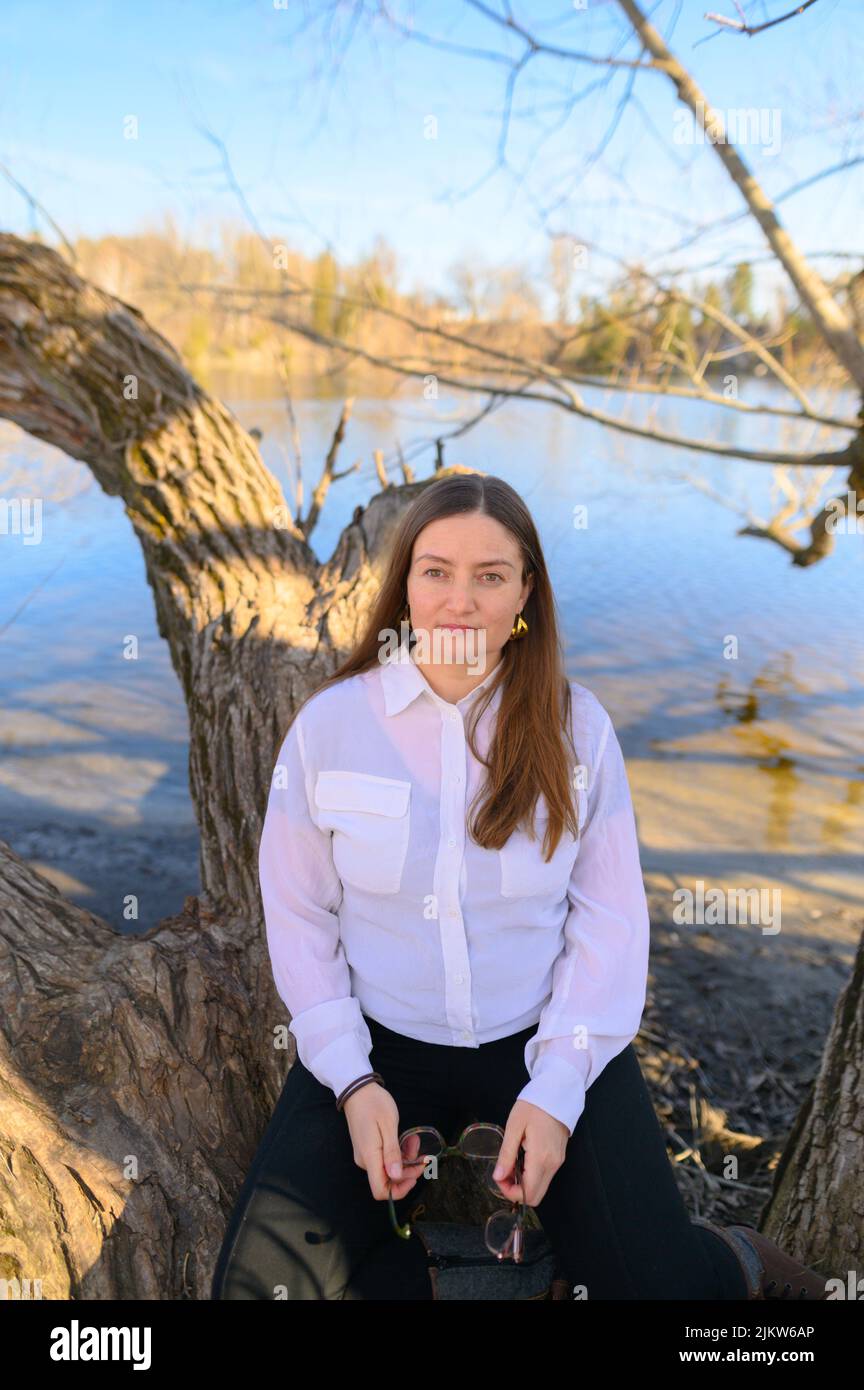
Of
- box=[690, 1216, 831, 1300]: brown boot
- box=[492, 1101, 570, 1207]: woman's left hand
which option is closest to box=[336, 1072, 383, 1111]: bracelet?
box=[492, 1101, 570, 1207]: woman's left hand

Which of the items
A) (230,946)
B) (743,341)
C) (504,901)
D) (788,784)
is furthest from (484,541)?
(788,784)

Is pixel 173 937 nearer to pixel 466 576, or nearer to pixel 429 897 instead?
pixel 429 897

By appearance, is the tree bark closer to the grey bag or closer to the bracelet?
the grey bag

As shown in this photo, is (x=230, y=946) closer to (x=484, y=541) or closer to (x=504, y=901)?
(x=504, y=901)

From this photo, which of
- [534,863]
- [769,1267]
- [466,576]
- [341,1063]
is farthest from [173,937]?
[769,1267]

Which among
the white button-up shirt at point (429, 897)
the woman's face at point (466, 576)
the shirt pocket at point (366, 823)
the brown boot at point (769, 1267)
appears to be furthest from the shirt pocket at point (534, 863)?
the brown boot at point (769, 1267)

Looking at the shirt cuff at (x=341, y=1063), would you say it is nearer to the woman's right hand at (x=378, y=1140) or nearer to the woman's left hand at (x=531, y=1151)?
the woman's right hand at (x=378, y=1140)

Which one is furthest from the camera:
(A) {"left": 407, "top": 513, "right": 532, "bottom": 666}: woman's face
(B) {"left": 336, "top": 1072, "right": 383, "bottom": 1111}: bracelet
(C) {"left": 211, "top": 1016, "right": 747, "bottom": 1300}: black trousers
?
(A) {"left": 407, "top": 513, "right": 532, "bottom": 666}: woman's face

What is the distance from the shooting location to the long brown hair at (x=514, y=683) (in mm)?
1711

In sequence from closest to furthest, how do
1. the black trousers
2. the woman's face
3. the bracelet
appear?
the black trousers, the bracelet, the woman's face

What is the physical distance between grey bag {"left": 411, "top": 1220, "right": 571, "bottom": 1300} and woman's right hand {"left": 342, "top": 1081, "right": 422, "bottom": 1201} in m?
0.19

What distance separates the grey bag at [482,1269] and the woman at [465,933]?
0.16ft

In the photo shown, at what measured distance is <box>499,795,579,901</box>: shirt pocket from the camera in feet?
5.57
